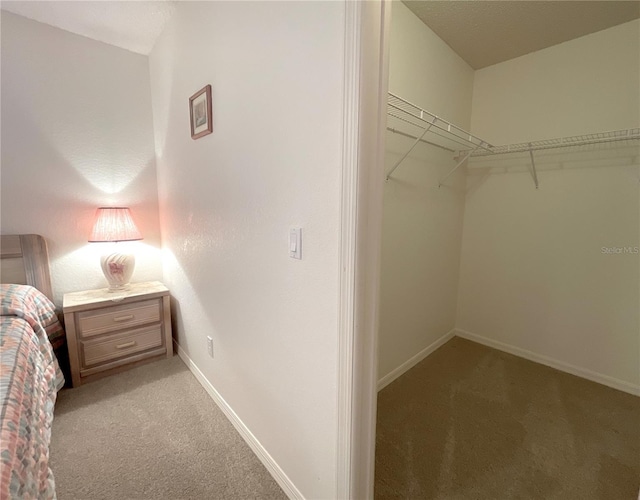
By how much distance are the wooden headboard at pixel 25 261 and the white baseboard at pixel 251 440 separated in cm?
115

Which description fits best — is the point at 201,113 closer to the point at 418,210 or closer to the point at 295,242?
the point at 295,242

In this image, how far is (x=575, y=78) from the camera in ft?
6.43

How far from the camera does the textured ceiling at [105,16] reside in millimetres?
1712

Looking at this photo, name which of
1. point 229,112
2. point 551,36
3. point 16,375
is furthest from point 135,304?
point 551,36

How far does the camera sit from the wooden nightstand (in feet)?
6.26

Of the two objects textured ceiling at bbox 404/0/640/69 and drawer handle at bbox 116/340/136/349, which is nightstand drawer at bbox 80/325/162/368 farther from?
textured ceiling at bbox 404/0/640/69

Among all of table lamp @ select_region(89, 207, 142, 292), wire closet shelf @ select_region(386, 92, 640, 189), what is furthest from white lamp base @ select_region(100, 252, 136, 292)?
wire closet shelf @ select_region(386, 92, 640, 189)

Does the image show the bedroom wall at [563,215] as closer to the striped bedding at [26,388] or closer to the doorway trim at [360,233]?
the doorway trim at [360,233]

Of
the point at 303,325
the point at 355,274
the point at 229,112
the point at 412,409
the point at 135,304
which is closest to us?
the point at 355,274

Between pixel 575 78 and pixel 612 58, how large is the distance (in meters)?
0.18

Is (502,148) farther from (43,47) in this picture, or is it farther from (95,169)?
(43,47)

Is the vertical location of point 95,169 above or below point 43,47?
below

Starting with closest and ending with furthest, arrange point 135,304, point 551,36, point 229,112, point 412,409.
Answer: point 229,112
point 412,409
point 551,36
point 135,304

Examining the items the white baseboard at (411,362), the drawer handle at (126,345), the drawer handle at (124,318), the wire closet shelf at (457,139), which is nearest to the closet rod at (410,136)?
the wire closet shelf at (457,139)
